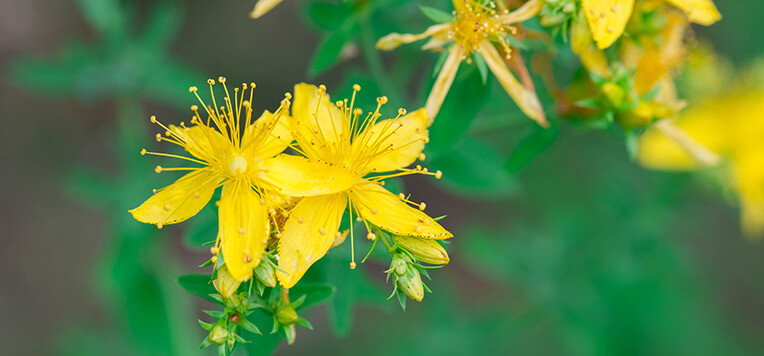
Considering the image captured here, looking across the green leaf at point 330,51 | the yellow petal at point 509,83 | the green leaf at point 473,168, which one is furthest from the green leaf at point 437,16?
the green leaf at point 473,168

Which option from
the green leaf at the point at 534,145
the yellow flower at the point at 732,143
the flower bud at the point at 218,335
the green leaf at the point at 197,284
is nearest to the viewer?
the flower bud at the point at 218,335

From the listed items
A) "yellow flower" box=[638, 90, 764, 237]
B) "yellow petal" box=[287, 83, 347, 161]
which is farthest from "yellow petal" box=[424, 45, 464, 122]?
"yellow flower" box=[638, 90, 764, 237]

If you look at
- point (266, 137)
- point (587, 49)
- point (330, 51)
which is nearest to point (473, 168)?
point (587, 49)

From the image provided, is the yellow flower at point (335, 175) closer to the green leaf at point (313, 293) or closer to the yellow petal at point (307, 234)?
the yellow petal at point (307, 234)

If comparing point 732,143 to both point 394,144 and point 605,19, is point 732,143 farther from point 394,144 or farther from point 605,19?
point 394,144

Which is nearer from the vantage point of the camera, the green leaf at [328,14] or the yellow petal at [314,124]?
the yellow petal at [314,124]

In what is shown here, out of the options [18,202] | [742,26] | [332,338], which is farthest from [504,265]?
[18,202]

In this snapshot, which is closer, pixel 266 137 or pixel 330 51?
pixel 266 137

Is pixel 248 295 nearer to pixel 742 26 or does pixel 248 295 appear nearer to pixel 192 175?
pixel 192 175
